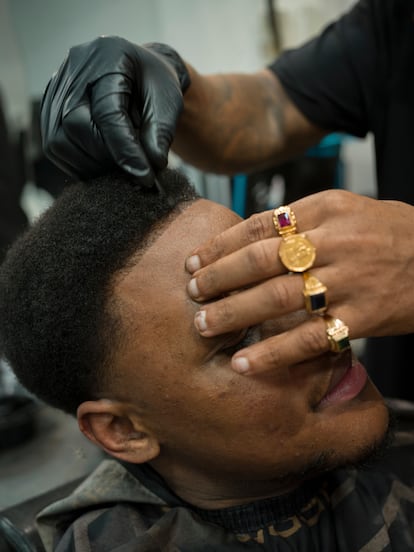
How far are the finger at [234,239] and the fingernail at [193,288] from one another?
0.09ft

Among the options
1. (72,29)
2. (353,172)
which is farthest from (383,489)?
(72,29)

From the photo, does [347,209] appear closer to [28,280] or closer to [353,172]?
[28,280]

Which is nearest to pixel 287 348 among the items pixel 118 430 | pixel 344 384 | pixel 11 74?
pixel 344 384

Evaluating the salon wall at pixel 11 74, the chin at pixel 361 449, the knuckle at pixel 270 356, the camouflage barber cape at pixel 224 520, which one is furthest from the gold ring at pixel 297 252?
the salon wall at pixel 11 74

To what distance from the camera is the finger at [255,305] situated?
2.70 feet

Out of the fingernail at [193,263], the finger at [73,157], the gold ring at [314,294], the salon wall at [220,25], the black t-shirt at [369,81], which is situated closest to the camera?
the gold ring at [314,294]

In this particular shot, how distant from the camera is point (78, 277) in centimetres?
96

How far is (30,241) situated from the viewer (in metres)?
1.04

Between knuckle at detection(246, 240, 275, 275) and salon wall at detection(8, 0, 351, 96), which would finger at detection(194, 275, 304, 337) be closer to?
knuckle at detection(246, 240, 275, 275)

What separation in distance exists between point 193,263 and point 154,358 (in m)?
0.16

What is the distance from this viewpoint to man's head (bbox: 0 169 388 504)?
959 millimetres

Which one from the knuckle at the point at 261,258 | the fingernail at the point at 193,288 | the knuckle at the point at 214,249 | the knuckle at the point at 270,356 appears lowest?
the knuckle at the point at 270,356

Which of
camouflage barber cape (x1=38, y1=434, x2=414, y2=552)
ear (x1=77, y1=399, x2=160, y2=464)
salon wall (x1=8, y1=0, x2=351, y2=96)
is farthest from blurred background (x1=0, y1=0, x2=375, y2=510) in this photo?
ear (x1=77, y1=399, x2=160, y2=464)

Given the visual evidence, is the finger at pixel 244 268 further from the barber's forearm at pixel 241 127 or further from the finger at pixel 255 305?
the barber's forearm at pixel 241 127
